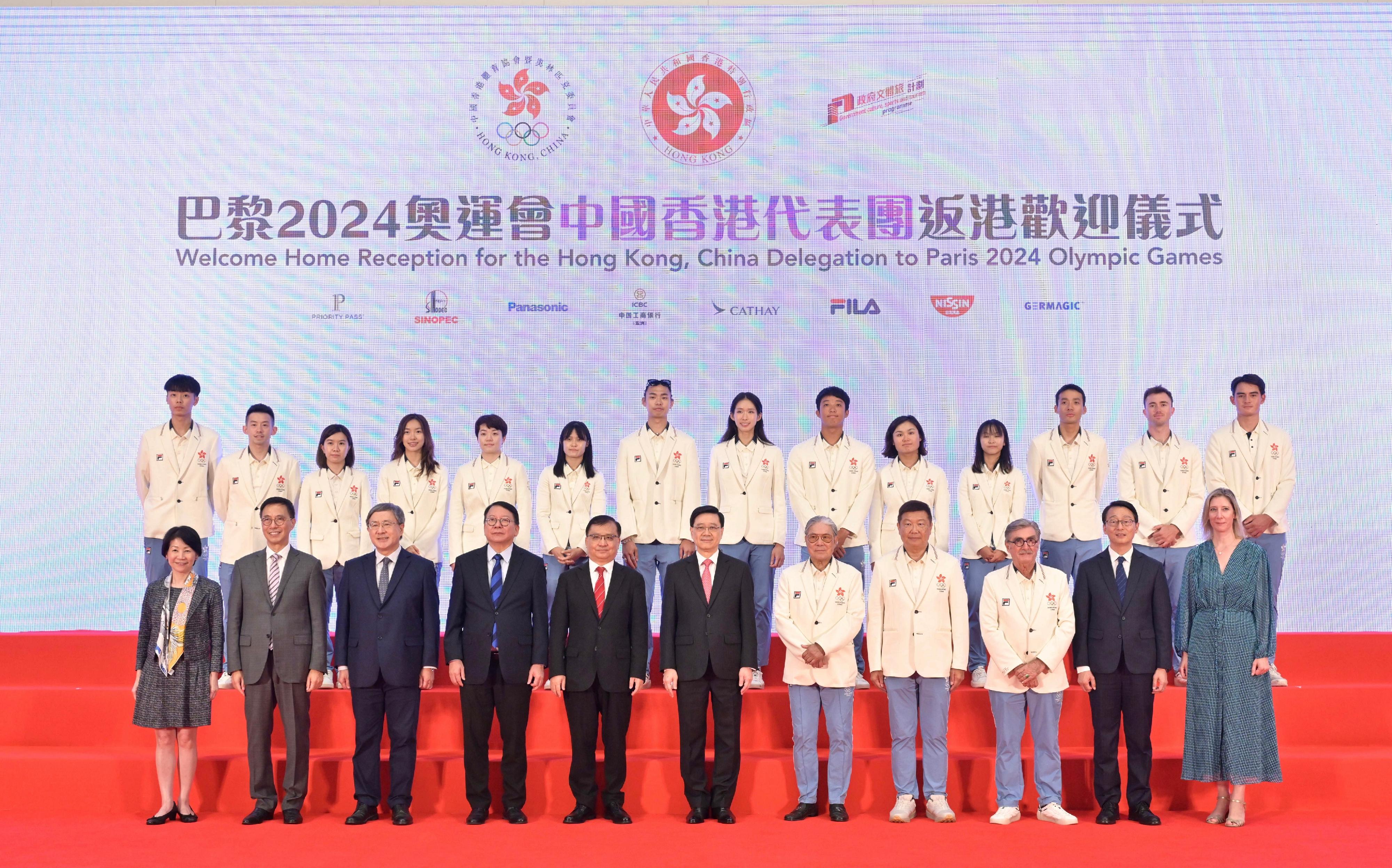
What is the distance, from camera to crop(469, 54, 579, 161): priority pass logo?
6.83 m

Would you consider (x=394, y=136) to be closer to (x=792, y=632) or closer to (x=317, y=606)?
(x=317, y=606)

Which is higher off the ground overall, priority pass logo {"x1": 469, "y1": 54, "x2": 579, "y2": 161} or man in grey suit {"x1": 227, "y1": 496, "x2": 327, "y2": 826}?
priority pass logo {"x1": 469, "y1": 54, "x2": 579, "y2": 161}

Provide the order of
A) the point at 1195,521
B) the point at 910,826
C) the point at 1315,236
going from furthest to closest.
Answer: the point at 1315,236, the point at 1195,521, the point at 910,826

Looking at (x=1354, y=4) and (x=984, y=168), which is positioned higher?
(x=1354, y=4)

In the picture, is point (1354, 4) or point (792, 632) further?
point (1354, 4)

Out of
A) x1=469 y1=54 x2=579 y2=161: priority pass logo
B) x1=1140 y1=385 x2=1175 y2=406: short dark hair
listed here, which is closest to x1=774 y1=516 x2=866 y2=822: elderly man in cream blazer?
x1=1140 y1=385 x2=1175 y2=406: short dark hair

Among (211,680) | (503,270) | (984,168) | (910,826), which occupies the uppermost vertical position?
(984,168)

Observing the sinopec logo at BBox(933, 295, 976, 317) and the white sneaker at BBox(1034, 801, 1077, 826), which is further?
the sinopec logo at BBox(933, 295, 976, 317)

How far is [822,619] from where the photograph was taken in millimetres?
4758

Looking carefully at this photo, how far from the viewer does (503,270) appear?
682cm

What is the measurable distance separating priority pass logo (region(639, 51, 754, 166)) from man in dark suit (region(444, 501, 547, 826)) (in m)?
2.90

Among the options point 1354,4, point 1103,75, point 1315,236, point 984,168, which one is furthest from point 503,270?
point 1354,4

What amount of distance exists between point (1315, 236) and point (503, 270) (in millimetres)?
4638

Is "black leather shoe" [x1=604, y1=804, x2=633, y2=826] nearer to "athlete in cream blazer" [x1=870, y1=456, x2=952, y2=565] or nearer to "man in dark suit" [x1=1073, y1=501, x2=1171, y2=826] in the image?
"athlete in cream blazer" [x1=870, y1=456, x2=952, y2=565]
